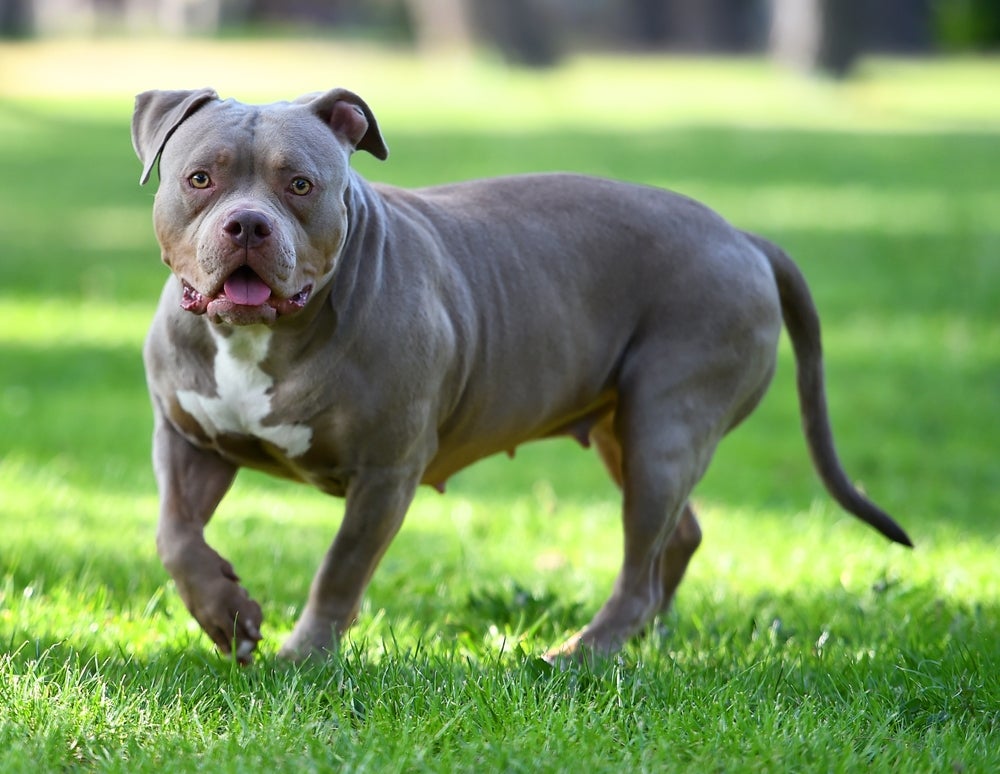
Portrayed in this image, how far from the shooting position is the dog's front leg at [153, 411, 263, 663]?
455 cm

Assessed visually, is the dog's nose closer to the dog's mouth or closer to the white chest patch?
the dog's mouth

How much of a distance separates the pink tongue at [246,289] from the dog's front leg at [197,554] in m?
0.75

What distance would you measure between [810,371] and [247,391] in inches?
87.5

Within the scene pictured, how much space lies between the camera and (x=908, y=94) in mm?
29828

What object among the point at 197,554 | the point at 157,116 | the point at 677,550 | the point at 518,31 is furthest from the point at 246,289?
the point at 518,31

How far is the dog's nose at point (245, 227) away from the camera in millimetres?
4176

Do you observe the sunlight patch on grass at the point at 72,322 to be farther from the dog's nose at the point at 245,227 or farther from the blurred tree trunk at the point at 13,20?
the blurred tree trunk at the point at 13,20

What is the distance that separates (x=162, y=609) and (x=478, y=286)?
1538mm

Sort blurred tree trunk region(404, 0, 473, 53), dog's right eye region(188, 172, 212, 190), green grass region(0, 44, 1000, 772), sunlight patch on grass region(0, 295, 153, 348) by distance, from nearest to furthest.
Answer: green grass region(0, 44, 1000, 772) < dog's right eye region(188, 172, 212, 190) < sunlight patch on grass region(0, 295, 153, 348) < blurred tree trunk region(404, 0, 473, 53)

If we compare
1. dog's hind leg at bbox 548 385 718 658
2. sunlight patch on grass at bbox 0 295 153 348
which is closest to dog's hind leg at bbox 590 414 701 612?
dog's hind leg at bbox 548 385 718 658

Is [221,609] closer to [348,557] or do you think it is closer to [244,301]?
[348,557]

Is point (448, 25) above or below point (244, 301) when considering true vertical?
below

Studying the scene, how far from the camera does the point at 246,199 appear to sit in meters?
4.29

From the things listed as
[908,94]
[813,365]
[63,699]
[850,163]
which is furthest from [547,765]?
[908,94]
